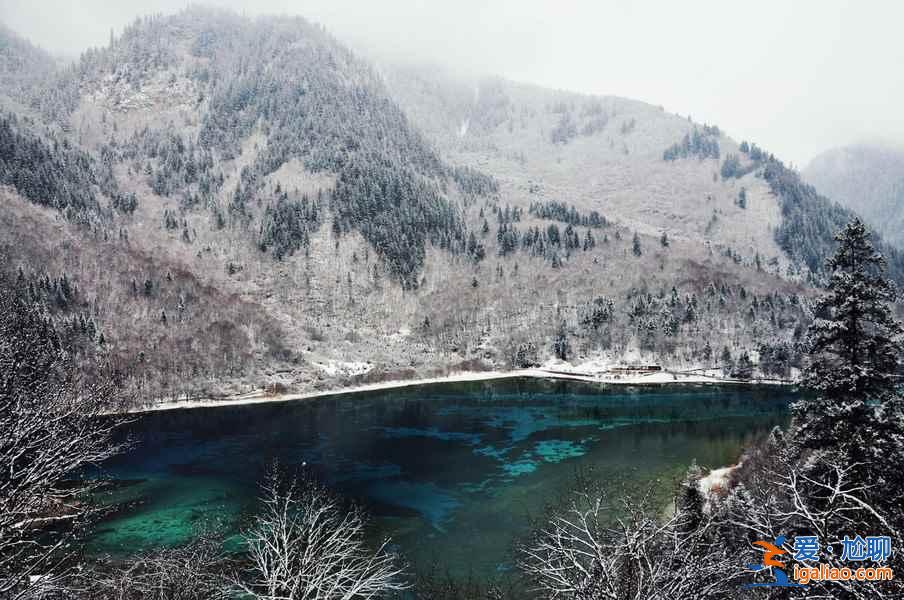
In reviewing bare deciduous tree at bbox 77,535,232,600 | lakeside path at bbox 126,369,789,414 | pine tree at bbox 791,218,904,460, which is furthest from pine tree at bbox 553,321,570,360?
pine tree at bbox 791,218,904,460

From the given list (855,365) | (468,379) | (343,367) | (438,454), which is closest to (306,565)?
(855,365)

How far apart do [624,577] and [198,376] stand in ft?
452

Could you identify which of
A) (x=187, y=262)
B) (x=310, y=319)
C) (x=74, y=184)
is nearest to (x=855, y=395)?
(x=310, y=319)

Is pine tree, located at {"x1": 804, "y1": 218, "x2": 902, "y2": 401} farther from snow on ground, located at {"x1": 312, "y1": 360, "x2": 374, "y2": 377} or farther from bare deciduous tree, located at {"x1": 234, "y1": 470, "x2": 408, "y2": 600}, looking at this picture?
snow on ground, located at {"x1": 312, "y1": 360, "x2": 374, "y2": 377}

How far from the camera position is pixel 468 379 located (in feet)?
529

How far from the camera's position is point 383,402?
414 ft

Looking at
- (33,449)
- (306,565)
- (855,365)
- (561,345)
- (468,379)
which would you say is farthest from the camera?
(561,345)

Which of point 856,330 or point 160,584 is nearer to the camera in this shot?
point 856,330

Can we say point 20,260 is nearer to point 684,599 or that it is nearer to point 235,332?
point 235,332

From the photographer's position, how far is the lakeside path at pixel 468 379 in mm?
122875

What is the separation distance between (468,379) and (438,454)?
81779 millimetres

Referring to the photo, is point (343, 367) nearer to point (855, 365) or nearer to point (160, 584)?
point (160, 584)

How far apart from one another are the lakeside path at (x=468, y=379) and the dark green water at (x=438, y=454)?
7784mm

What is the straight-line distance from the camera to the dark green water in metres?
51.5
